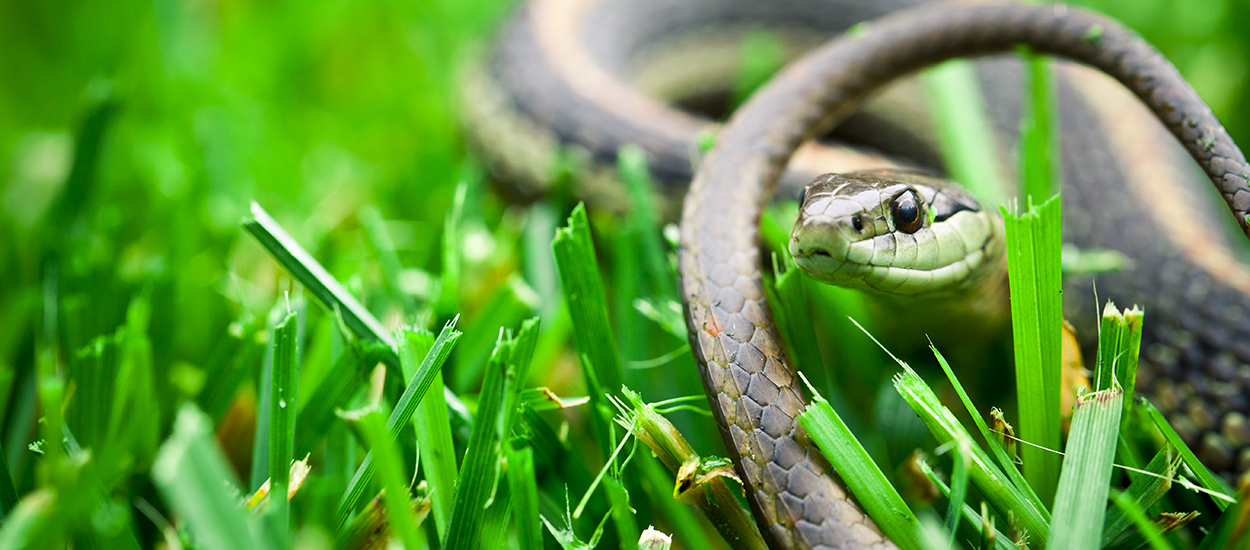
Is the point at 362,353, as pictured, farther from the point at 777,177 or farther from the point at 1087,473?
the point at 1087,473

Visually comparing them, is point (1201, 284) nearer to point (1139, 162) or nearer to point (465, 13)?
point (1139, 162)

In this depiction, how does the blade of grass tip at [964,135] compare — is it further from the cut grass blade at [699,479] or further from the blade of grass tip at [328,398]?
the blade of grass tip at [328,398]

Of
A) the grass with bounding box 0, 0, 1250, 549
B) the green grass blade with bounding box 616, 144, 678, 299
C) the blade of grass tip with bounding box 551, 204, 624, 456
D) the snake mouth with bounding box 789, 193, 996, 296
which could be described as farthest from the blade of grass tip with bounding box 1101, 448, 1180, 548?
the green grass blade with bounding box 616, 144, 678, 299

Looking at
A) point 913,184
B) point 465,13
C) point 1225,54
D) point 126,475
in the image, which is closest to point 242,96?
point 465,13

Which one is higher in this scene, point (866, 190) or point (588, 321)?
point (866, 190)

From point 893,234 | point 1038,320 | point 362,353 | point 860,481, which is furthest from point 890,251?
point 362,353

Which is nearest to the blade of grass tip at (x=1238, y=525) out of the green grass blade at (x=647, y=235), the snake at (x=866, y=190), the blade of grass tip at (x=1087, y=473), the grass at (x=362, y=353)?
the grass at (x=362, y=353)
